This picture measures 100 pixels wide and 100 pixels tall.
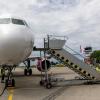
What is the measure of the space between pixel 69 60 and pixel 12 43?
734cm

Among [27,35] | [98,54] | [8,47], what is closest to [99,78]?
[27,35]

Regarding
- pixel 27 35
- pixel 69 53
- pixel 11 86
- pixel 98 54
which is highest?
pixel 27 35

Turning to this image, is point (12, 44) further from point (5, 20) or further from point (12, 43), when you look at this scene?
point (5, 20)

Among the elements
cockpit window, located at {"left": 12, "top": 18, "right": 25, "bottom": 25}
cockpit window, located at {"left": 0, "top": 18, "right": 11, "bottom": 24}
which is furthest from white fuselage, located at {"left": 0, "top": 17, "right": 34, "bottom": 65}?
cockpit window, located at {"left": 12, "top": 18, "right": 25, "bottom": 25}

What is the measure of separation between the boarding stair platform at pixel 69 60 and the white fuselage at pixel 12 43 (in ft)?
17.2

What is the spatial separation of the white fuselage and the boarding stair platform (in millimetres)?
5248

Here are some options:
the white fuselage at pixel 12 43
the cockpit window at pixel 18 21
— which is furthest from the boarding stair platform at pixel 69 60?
the white fuselage at pixel 12 43

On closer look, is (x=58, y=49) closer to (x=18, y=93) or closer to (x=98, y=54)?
(x=18, y=93)

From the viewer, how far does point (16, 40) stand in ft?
42.8

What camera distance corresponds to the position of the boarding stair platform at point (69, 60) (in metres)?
19.4

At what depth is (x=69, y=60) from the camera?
1961cm

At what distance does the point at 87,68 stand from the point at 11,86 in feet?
17.3

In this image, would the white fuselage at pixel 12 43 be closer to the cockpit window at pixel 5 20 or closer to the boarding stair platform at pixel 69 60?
the cockpit window at pixel 5 20

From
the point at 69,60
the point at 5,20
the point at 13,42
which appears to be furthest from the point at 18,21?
the point at 69,60
